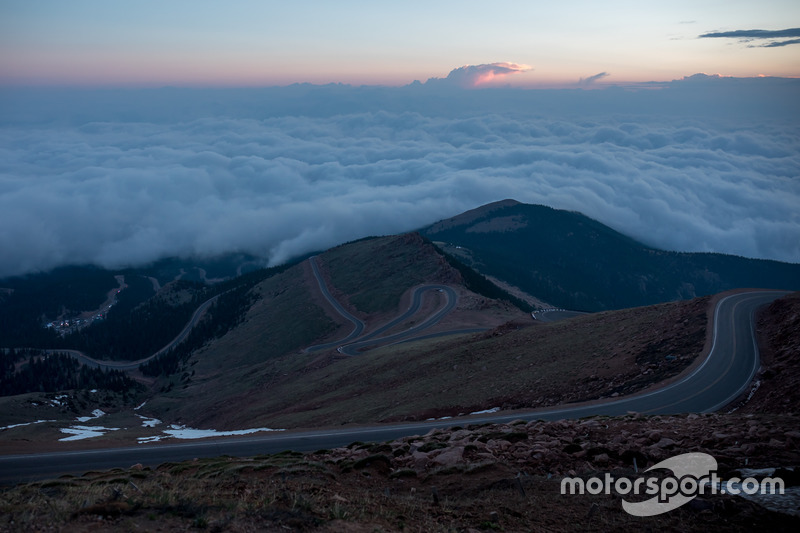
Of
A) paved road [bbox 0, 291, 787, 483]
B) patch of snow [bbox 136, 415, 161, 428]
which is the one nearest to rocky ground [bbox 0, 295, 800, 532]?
paved road [bbox 0, 291, 787, 483]

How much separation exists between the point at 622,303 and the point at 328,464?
495 feet

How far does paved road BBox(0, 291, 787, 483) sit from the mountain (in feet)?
334

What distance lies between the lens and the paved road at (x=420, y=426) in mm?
19109

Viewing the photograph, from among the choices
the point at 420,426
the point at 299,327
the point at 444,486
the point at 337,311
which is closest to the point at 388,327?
the point at 337,311

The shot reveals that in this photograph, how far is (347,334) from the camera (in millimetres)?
71188

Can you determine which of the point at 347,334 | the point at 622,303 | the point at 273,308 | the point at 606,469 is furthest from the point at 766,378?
the point at 622,303

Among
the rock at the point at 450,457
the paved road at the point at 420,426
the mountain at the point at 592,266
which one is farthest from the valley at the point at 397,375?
the mountain at the point at 592,266

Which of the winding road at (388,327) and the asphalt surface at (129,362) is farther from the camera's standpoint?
the asphalt surface at (129,362)

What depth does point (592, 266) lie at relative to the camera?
553 ft

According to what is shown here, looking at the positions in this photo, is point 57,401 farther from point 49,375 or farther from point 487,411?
point 487,411

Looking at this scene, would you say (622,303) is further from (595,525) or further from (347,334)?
(595,525)

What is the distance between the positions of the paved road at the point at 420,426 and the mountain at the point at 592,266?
101802mm

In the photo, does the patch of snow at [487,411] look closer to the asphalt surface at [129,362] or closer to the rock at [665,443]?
the rock at [665,443]

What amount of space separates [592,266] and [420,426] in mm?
157799
